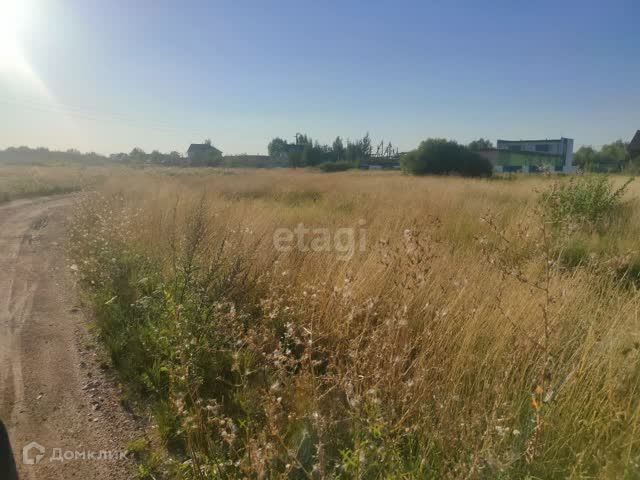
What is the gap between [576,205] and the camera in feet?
22.7

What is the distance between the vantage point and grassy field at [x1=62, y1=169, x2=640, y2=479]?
1711 millimetres

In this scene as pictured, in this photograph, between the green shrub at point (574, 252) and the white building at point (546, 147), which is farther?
the white building at point (546, 147)

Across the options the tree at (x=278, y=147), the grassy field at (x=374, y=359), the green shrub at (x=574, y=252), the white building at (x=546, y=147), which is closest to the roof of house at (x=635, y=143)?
the white building at (x=546, y=147)

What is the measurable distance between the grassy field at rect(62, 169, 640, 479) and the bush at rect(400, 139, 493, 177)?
3346 centimetres

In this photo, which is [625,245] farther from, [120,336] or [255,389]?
[120,336]

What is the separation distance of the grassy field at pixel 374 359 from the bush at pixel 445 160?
1317 inches

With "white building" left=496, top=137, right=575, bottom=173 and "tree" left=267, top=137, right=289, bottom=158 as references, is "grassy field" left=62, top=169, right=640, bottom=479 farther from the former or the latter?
"tree" left=267, top=137, right=289, bottom=158

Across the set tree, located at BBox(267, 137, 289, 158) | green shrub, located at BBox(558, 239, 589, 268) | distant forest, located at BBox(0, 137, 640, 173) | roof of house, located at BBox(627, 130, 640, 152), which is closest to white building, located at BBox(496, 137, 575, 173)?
distant forest, located at BBox(0, 137, 640, 173)

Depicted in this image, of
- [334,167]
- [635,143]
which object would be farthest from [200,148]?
[635,143]

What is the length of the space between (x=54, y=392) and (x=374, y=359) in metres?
2.34

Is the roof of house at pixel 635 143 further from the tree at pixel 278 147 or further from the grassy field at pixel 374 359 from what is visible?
the tree at pixel 278 147

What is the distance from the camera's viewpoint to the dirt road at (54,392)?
208cm

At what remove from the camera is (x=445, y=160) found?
36844 millimetres

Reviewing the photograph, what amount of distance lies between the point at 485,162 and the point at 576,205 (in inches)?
1321
